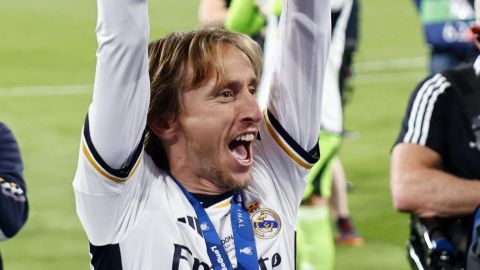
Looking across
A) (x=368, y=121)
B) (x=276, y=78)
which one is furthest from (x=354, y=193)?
(x=276, y=78)

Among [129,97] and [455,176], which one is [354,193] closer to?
[455,176]

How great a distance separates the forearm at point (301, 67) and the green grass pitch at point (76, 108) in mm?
3829

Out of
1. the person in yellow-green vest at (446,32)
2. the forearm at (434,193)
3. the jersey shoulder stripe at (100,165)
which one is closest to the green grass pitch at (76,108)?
the person in yellow-green vest at (446,32)

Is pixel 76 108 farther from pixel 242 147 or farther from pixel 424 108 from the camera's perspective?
pixel 242 147

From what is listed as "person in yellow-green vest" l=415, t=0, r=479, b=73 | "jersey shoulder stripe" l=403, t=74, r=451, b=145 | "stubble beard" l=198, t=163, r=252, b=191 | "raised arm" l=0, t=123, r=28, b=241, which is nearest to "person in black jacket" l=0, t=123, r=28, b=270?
"raised arm" l=0, t=123, r=28, b=241

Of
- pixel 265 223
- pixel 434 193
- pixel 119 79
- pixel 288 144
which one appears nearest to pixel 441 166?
pixel 434 193

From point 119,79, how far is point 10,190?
4.79ft

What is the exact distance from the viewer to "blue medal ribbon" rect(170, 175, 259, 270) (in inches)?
109

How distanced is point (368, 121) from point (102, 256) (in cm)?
798

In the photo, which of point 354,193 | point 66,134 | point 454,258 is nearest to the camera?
point 454,258

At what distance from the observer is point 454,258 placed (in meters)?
3.72

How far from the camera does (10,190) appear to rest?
3.89 meters

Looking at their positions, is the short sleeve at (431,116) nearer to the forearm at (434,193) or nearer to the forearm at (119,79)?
the forearm at (434,193)

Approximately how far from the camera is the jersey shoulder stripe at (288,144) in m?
2.98
